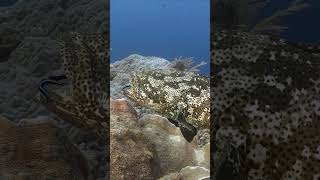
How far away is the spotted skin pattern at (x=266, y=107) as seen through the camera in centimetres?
258

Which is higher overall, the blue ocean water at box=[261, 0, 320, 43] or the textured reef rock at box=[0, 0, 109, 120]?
the blue ocean water at box=[261, 0, 320, 43]

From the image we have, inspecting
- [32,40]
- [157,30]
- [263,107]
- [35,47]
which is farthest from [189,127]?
[157,30]

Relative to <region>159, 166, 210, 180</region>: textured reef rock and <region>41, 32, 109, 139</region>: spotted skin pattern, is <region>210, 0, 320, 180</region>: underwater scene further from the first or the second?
<region>41, 32, 109, 139</region>: spotted skin pattern

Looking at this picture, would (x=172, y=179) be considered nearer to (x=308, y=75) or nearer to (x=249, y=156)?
(x=249, y=156)

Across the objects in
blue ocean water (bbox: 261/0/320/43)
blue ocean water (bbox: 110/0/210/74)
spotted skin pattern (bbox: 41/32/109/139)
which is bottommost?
spotted skin pattern (bbox: 41/32/109/139)

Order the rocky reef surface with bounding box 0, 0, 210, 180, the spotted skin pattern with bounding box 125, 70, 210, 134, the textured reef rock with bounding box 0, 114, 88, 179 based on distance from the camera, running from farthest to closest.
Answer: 1. the spotted skin pattern with bounding box 125, 70, 210, 134
2. the rocky reef surface with bounding box 0, 0, 210, 180
3. the textured reef rock with bounding box 0, 114, 88, 179

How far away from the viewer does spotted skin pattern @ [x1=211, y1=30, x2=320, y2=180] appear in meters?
2.58

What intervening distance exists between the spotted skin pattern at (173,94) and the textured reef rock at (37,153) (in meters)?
3.45

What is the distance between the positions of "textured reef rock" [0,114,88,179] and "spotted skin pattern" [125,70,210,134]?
345 centimetres

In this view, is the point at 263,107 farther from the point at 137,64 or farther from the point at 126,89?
the point at 137,64

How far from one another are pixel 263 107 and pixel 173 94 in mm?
4158

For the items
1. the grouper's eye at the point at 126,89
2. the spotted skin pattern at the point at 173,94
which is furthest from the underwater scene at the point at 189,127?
the grouper's eye at the point at 126,89

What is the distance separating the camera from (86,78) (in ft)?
10.7

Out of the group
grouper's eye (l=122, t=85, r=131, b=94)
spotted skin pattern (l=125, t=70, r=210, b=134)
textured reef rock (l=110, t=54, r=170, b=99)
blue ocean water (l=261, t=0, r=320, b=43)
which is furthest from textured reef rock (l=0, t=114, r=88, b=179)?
blue ocean water (l=261, t=0, r=320, b=43)
